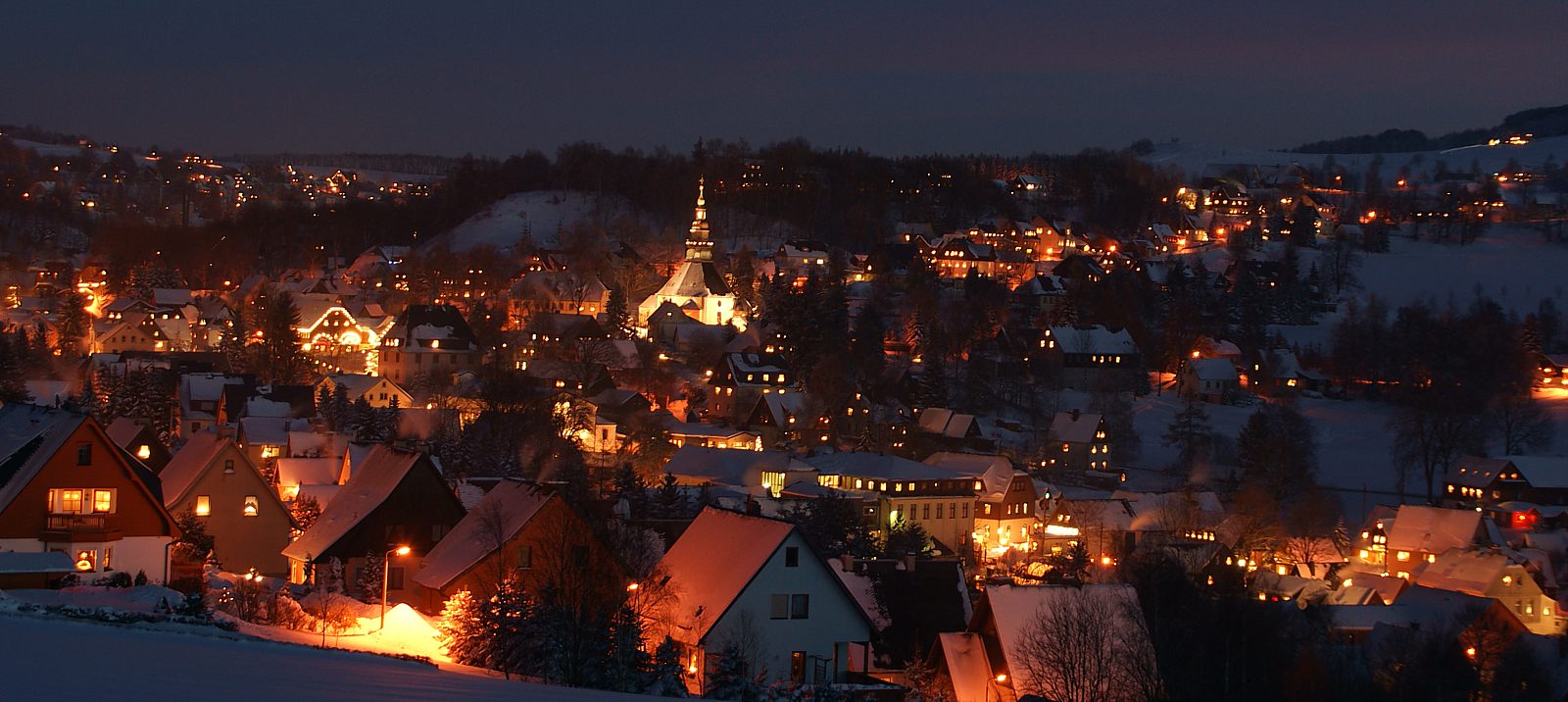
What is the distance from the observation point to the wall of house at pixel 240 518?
25.7 meters

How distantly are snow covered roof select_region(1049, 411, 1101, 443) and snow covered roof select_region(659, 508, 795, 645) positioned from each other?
44251mm

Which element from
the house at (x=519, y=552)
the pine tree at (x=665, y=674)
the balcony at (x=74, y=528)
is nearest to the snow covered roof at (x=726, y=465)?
the house at (x=519, y=552)

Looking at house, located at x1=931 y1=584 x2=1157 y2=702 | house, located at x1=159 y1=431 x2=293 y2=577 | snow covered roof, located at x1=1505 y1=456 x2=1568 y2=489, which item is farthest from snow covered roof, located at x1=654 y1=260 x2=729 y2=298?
house, located at x1=931 y1=584 x2=1157 y2=702

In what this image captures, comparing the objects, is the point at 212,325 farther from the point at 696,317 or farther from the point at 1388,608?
the point at 1388,608

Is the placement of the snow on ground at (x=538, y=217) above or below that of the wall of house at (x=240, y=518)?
above

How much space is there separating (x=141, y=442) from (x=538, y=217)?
79.2 metres

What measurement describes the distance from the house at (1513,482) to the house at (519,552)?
49.3 m

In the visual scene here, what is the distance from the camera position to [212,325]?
80625mm

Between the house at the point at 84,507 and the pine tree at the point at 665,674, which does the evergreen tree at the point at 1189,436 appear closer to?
the house at the point at 84,507

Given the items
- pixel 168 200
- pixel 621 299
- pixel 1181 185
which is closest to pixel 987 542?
pixel 621 299

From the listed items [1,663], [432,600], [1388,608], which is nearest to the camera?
[1,663]

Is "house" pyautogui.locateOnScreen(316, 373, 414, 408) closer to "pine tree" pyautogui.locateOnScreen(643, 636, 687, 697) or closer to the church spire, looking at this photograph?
the church spire

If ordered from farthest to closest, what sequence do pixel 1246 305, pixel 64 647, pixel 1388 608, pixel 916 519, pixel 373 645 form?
pixel 1246 305
pixel 916 519
pixel 1388 608
pixel 373 645
pixel 64 647

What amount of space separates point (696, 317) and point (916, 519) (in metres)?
31.0
